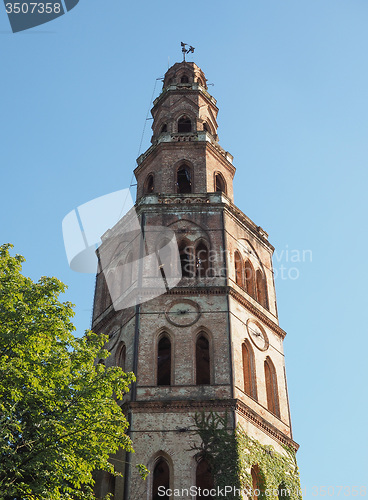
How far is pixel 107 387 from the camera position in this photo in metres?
17.3

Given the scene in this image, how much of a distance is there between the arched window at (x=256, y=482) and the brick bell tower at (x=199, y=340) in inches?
1.7

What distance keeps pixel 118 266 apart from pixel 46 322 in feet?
40.3

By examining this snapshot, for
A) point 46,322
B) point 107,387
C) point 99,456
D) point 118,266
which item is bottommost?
point 99,456

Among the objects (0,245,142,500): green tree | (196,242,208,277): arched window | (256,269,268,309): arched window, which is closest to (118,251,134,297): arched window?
(196,242,208,277): arched window

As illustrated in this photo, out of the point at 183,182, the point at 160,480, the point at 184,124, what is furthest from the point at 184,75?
the point at 160,480

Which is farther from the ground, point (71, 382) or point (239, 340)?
point (239, 340)

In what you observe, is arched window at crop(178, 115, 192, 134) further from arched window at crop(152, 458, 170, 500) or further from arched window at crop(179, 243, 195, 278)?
arched window at crop(152, 458, 170, 500)

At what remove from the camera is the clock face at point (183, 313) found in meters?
25.7

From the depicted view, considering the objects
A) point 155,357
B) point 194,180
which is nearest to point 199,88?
point 194,180

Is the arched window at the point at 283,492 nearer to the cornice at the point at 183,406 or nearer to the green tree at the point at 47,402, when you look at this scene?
the cornice at the point at 183,406

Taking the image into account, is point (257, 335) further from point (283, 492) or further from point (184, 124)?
point (184, 124)

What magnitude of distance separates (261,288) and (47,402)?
48.5ft

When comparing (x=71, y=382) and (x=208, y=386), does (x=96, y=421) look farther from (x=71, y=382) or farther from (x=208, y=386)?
(x=208, y=386)

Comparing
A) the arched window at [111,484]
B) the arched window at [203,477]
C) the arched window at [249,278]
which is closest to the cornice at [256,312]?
the arched window at [249,278]
